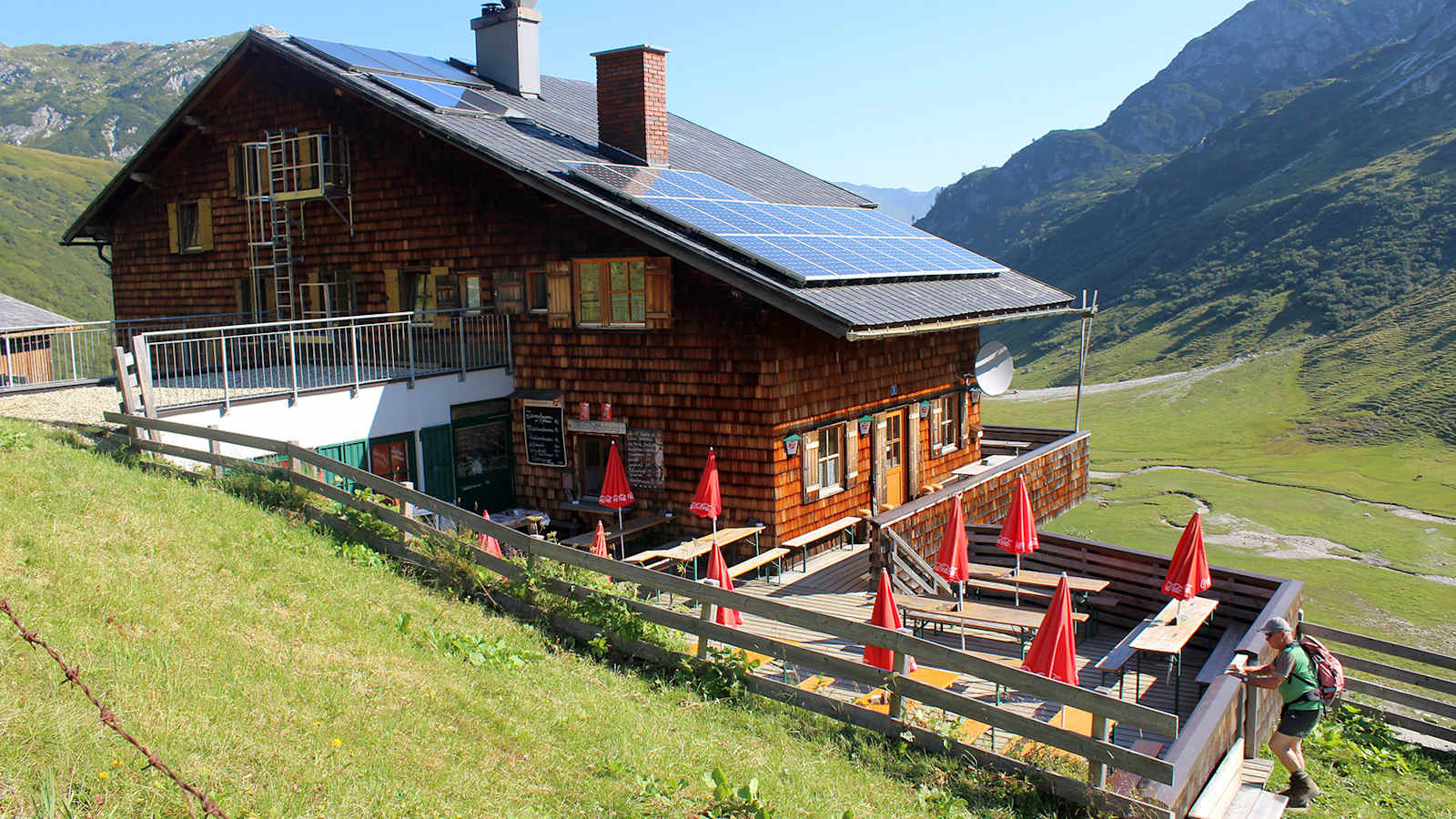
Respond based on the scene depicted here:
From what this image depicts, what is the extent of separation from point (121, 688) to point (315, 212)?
15550 mm

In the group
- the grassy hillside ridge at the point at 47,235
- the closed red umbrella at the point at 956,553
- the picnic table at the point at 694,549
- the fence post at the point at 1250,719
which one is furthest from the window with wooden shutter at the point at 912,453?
the grassy hillside ridge at the point at 47,235

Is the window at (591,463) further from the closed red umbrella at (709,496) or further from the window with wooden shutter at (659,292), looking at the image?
the closed red umbrella at (709,496)

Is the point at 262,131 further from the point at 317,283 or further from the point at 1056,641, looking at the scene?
the point at 1056,641

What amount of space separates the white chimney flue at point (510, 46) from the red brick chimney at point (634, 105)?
3374 millimetres

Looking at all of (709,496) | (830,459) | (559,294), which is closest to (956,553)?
(709,496)

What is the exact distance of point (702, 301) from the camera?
15578 mm

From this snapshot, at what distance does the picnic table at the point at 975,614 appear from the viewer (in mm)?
12539

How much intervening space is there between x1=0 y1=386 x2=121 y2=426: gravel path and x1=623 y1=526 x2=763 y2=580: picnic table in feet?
26.1

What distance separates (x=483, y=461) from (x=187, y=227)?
10.3 m

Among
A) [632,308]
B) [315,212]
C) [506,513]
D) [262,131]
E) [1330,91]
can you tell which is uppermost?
[1330,91]

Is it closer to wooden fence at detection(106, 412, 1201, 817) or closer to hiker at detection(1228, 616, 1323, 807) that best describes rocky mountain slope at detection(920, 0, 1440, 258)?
hiker at detection(1228, 616, 1323, 807)

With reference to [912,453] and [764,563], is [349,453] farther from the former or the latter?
[912,453]

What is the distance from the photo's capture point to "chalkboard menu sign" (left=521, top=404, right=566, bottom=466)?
1733 centimetres

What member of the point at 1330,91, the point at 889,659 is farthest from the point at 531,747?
the point at 1330,91
